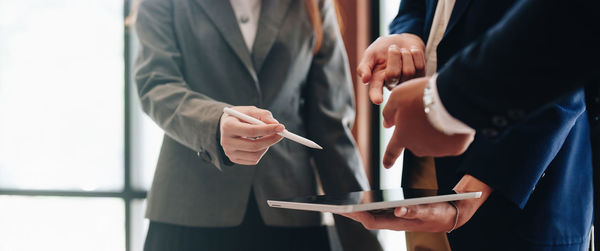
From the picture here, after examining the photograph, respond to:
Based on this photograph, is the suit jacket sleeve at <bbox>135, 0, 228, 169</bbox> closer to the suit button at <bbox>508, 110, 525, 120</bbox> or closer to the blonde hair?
the blonde hair

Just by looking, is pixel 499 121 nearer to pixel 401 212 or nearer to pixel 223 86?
pixel 401 212

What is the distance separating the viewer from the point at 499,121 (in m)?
0.40

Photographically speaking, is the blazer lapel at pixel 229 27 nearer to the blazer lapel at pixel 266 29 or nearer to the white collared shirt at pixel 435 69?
the blazer lapel at pixel 266 29

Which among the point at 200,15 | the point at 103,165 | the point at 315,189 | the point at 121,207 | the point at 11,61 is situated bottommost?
the point at 121,207

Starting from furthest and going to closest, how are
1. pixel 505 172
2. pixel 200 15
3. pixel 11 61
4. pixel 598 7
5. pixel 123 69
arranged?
pixel 11 61, pixel 123 69, pixel 200 15, pixel 505 172, pixel 598 7

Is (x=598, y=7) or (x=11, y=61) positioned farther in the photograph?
(x=11, y=61)

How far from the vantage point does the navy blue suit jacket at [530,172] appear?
56 cm

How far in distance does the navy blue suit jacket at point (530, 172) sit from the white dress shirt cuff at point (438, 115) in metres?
0.12

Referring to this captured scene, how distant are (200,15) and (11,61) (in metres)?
1.66

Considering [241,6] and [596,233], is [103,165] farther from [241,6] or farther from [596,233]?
[596,233]

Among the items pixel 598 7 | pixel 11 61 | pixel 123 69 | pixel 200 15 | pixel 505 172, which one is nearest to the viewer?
pixel 598 7

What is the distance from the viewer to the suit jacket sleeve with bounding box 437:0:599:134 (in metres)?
0.36

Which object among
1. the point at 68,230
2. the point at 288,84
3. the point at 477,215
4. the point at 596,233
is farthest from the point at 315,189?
the point at 68,230

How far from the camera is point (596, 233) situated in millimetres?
586
